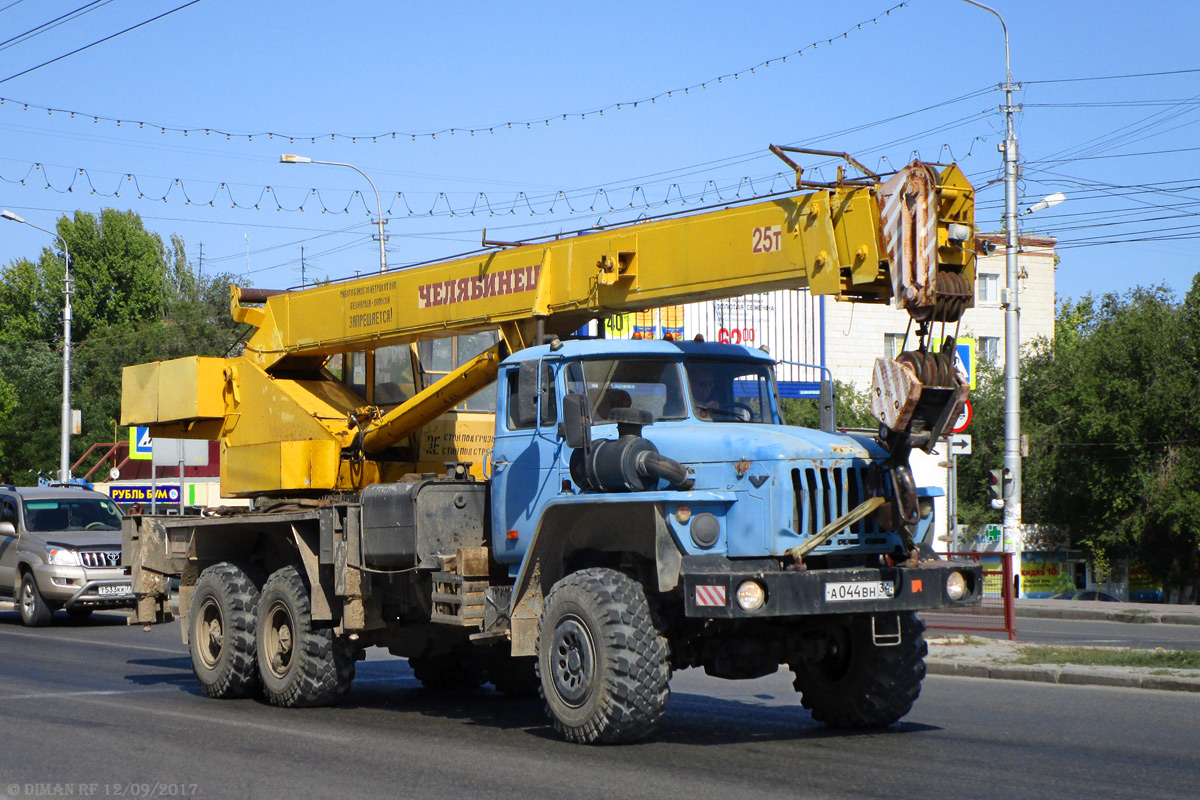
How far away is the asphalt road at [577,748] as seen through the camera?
7684 mm

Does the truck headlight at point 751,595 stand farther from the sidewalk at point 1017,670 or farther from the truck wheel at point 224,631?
the truck wheel at point 224,631

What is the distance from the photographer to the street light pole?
26.3m

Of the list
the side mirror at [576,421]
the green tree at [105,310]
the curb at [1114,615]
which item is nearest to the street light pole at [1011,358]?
the curb at [1114,615]

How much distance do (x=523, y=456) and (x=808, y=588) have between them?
265 cm

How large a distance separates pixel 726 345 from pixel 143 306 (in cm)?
7363

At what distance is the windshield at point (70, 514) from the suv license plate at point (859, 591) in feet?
57.3

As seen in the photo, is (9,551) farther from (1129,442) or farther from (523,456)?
(1129,442)

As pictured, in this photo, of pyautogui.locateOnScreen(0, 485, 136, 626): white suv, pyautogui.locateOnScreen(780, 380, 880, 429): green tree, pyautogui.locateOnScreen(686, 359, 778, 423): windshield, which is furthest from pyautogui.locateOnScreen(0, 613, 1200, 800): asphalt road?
pyautogui.locateOnScreen(780, 380, 880, 429): green tree

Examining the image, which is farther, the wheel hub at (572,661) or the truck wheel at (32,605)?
the truck wheel at (32,605)

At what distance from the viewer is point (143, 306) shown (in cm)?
7862

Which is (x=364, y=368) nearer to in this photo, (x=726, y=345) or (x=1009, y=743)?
(x=726, y=345)

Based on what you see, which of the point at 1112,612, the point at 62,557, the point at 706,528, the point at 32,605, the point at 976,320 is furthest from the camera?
the point at 976,320

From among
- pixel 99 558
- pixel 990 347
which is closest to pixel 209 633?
pixel 99 558

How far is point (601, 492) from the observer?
9273mm
